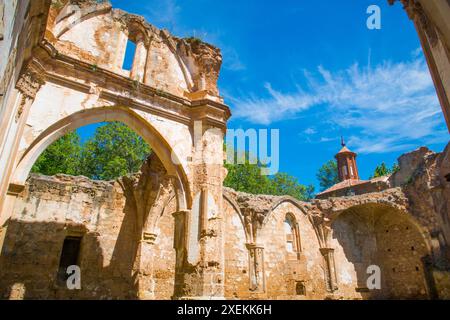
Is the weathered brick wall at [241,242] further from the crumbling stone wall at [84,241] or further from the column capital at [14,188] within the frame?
the column capital at [14,188]

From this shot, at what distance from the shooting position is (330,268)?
15438mm

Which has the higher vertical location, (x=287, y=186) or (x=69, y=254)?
(x=287, y=186)

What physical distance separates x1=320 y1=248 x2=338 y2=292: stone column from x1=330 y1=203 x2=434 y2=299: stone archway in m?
0.55

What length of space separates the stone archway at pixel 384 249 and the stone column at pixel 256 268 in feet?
16.3

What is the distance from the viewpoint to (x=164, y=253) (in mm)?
10852

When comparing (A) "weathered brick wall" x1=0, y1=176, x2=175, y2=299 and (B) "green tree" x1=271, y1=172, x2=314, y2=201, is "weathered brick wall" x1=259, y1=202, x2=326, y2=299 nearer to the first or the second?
(A) "weathered brick wall" x1=0, y1=176, x2=175, y2=299

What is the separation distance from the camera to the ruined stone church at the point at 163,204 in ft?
15.5

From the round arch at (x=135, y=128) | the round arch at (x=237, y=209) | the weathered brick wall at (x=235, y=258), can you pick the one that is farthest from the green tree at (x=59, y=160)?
the round arch at (x=135, y=128)

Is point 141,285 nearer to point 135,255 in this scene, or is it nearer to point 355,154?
point 135,255

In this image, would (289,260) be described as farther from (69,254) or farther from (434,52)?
(434,52)

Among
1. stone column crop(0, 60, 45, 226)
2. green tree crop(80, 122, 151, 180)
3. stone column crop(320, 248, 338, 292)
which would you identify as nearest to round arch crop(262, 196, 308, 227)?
stone column crop(320, 248, 338, 292)

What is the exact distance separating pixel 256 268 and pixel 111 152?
1325cm

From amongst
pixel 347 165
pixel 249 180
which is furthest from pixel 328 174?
pixel 249 180

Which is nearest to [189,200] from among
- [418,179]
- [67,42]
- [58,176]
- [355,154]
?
[67,42]
